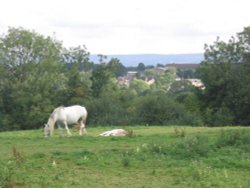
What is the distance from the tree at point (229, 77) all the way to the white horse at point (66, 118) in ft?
71.6

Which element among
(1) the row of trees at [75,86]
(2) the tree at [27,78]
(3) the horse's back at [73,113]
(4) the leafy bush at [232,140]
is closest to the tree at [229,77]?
(1) the row of trees at [75,86]

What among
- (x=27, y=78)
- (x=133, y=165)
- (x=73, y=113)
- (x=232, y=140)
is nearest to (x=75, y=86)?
(x=27, y=78)

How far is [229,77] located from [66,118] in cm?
2645

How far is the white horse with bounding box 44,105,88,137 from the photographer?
21.4 meters

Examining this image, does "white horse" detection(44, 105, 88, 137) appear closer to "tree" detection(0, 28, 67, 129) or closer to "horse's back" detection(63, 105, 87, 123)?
"horse's back" detection(63, 105, 87, 123)

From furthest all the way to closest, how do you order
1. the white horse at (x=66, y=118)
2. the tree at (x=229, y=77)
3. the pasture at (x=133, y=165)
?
1. the tree at (x=229, y=77)
2. the white horse at (x=66, y=118)
3. the pasture at (x=133, y=165)

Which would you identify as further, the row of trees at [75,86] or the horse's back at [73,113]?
the row of trees at [75,86]

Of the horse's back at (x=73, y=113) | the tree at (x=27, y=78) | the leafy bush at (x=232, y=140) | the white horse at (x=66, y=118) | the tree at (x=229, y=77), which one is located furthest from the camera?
the tree at (x=27, y=78)

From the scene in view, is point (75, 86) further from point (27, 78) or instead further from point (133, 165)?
point (133, 165)

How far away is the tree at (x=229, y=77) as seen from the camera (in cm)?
4523

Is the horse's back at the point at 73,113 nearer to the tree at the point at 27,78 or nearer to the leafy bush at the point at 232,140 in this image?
the leafy bush at the point at 232,140

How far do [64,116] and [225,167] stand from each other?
36.0 feet

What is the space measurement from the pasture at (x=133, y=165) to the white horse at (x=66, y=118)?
13.3 feet

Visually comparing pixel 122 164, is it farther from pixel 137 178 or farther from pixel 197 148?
pixel 197 148
